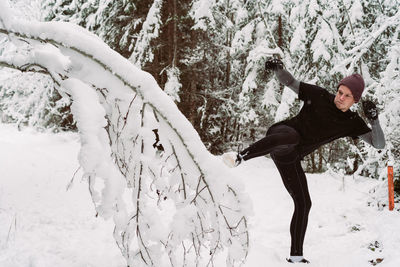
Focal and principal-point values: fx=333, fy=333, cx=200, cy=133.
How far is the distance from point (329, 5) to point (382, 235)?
792 cm

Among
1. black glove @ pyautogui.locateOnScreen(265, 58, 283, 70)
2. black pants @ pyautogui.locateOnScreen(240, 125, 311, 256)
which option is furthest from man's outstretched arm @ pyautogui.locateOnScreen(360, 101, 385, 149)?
black glove @ pyautogui.locateOnScreen(265, 58, 283, 70)

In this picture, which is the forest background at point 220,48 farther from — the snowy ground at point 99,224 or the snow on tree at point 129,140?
the snow on tree at point 129,140

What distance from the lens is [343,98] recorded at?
3424mm

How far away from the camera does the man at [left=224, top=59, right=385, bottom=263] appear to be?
3357 millimetres

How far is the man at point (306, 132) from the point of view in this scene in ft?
11.0

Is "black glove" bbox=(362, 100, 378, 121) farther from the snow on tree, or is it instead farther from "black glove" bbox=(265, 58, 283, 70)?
the snow on tree

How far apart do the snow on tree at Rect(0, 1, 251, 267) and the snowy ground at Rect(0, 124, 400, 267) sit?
2079mm

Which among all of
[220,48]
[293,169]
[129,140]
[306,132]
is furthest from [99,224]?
[220,48]

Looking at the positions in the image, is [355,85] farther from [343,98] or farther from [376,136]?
[376,136]

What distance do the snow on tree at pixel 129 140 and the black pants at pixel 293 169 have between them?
1.61m

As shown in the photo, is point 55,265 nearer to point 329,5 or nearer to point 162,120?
point 162,120

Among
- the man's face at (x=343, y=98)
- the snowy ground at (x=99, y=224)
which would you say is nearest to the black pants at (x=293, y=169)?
the snowy ground at (x=99, y=224)

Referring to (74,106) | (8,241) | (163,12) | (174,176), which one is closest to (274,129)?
(174,176)

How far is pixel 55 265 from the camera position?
11.1 ft
